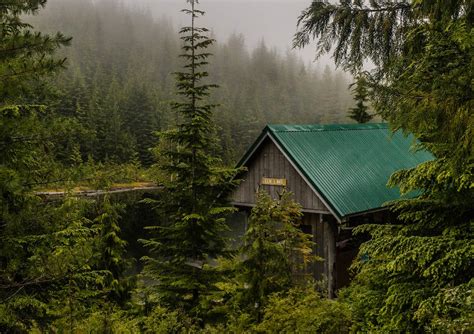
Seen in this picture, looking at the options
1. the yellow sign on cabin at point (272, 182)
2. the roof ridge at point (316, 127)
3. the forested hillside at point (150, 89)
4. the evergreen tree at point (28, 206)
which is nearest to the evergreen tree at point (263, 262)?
the evergreen tree at point (28, 206)

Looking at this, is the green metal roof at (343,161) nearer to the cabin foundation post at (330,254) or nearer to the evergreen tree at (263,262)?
the cabin foundation post at (330,254)

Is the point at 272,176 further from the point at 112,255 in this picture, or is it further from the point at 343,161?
the point at 112,255

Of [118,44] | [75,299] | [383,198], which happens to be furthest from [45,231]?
[118,44]

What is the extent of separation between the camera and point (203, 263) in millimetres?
11609

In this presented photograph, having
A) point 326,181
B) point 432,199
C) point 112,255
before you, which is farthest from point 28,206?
point 326,181

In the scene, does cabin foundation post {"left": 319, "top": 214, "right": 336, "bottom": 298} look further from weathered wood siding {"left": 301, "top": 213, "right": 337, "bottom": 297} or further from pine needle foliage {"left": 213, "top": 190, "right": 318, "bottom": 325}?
pine needle foliage {"left": 213, "top": 190, "right": 318, "bottom": 325}

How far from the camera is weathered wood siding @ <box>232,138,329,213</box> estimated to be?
1437cm

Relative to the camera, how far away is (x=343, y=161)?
15438 mm

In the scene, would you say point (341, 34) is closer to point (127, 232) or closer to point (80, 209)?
point (80, 209)

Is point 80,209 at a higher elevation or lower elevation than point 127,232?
higher

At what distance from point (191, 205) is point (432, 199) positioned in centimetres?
611

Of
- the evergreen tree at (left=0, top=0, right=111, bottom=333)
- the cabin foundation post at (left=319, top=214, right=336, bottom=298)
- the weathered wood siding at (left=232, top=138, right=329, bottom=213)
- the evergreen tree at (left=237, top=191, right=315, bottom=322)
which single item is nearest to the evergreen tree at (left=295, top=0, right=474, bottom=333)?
the evergreen tree at (left=237, top=191, right=315, bottom=322)

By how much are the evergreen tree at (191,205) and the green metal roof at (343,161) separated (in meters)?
3.67

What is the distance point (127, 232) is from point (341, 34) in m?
38.1
